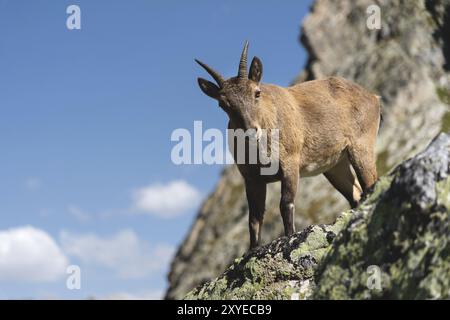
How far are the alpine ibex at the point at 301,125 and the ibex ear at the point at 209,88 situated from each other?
17mm

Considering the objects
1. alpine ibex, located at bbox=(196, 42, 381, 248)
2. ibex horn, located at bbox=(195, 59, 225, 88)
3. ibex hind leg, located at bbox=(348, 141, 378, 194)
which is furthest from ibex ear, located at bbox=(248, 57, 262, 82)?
ibex hind leg, located at bbox=(348, 141, 378, 194)

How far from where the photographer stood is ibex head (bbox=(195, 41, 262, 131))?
47.0 feet

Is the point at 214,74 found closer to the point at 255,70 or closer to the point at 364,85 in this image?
the point at 255,70

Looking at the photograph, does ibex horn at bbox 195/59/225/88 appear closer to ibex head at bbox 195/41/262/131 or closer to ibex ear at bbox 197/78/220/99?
ibex head at bbox 195/41/262/131

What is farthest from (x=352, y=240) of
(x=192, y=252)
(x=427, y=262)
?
(x=192, y=252)

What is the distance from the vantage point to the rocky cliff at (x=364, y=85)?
101 meters

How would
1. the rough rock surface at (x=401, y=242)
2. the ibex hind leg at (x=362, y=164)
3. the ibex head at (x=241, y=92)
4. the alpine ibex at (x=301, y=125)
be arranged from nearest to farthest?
the rough rock surface at (x=401, y=242)
the ibex head at (x=241, y=92)
the alpine ibex at (x=301, y=125)
the ibex hind leg at (x=362, y=164)

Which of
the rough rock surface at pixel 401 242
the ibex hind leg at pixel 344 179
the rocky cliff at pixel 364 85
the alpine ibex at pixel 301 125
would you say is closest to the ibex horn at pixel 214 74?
the alpine ibex at pixel 301 125

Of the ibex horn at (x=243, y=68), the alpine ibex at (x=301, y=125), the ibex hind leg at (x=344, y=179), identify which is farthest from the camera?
the ibex hind leg at (x=344, y=179)

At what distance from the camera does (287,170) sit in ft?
48.6

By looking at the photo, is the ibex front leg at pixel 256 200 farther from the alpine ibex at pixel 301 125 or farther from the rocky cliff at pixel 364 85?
the rocky cliff at pixel 364 85

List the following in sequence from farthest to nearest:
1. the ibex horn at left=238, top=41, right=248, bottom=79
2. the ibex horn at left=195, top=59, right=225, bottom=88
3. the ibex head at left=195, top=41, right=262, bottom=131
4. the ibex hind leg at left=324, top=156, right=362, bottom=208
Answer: the ibex hind leg at left=324, top=156, right=362, bottom=208 → the ibex horn at left=195, top=59, right=225, bottom=88 → the ibex horn at left=238, top=41, right=248, bottom=79 → the ibex head at left=195, top=41, right=262, bottom=131

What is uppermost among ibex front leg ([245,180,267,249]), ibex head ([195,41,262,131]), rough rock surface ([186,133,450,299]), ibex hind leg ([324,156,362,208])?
ibex head ([195,41,262,131])

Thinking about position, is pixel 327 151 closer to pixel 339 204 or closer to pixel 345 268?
pixel 345 268
